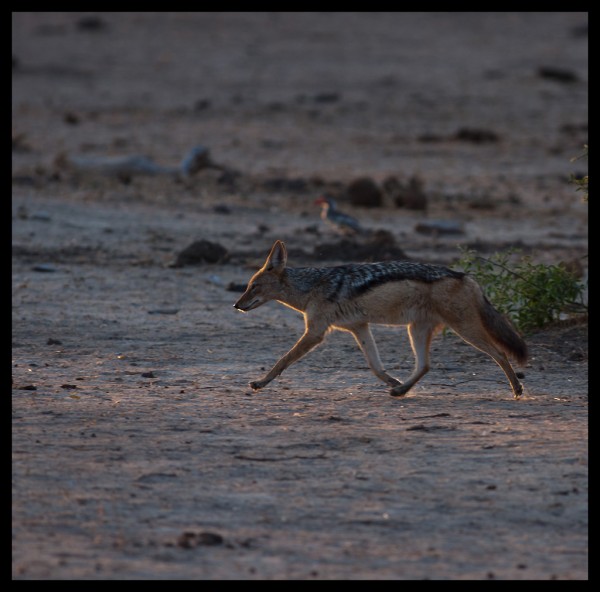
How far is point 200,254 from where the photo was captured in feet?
45.2

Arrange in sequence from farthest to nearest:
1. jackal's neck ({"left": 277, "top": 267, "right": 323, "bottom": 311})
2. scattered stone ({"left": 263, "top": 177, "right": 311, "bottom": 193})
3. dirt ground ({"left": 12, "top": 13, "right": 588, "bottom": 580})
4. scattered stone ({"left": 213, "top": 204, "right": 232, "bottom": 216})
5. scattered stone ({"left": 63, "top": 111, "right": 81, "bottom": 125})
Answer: scattered stone ({"left": 63, "top": 111, "right": 81, "bottom": 125})
scattered stone ({"left": 263, "top": 177, "right": 311, "bottom": 193})
scattered stone ({"left": 213, "top": 204, "right": 232, "bottom": 216})
jackal's neck ({"left": 277, "top": 267, "right": 323, "bottom": 311})
dirt ground ({"left": 12, "top": 13, "right": 588, "bottom": 580})

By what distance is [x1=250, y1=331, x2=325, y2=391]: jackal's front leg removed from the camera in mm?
8164

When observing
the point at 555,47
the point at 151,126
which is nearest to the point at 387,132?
the point at 151,126

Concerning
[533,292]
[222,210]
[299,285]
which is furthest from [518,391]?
[222,210]

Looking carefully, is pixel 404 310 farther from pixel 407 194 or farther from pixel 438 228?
pixel 407 194

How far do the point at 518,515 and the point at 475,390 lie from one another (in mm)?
2906

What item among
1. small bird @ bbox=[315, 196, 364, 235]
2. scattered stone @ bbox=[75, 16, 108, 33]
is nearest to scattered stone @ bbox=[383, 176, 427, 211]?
small bird @ bbox=[315, 196, 364, 235]

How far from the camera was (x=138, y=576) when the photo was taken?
4887mm

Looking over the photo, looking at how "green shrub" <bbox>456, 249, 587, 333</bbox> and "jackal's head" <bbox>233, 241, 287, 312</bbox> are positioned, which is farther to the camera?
"green shrub" <bbox>456, 249, 587, 333</bbox>

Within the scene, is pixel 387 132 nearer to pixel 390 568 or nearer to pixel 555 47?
pixel 555 47

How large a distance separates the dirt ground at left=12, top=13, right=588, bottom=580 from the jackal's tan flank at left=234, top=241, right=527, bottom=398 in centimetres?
29

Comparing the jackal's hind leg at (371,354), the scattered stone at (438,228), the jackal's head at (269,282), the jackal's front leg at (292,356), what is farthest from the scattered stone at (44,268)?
the jackal's hind leg at (371,354)

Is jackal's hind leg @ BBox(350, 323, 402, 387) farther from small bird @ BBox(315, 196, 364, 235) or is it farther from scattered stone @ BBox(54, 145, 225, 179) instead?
scattered stone @ BBox(54, 145, 225, 179)

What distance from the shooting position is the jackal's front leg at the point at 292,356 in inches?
321
